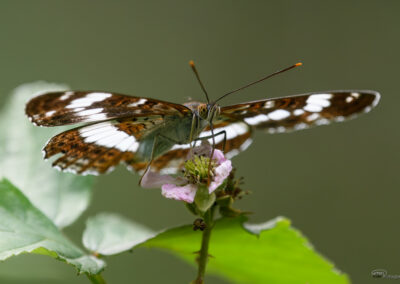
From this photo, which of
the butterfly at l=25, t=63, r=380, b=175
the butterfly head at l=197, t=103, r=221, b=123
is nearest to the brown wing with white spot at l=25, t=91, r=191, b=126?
the butterfly at l=25, t=63, r=380, b=175

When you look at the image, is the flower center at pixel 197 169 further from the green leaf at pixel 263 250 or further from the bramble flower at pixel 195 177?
the green leaf at pixel 263 250

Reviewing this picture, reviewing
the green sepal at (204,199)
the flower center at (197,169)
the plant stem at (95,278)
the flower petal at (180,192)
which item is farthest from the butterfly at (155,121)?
the plant stem at (95,278)

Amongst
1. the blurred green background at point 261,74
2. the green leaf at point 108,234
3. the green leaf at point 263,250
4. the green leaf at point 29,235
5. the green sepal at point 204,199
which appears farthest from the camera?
the blurred green background at point 261,74

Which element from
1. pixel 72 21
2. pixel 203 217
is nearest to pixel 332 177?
pixel 72 21

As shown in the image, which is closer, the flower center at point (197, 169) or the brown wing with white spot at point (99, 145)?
the flower center at point (197, 169)

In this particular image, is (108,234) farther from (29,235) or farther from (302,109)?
(302,109)

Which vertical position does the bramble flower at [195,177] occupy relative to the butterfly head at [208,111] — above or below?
below

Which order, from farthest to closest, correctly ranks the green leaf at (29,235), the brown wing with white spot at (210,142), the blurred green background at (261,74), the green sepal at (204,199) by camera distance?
the blurred green background at (261,74) < the brown wing with white spot at (210,142) < the green sepal at (204,199) < the green leaf at (29,235)
